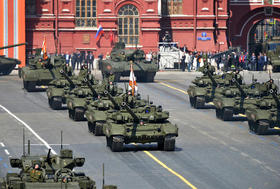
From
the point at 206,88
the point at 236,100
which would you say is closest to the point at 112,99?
the point at 236,100

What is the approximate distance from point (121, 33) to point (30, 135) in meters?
39.1

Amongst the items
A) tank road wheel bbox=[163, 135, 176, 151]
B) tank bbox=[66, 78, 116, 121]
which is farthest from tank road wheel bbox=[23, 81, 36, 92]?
tank road wheel bbox=[163, 135, 176, 151]

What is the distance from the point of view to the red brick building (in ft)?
242

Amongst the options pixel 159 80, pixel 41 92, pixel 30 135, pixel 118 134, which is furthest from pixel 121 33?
pixel 118 134

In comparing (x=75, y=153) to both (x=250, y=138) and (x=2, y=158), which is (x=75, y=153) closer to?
(x=2, y=158)

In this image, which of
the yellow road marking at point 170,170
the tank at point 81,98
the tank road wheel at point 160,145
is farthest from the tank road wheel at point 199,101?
the yellow road marking at point 170,170

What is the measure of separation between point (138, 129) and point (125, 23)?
1702 inches

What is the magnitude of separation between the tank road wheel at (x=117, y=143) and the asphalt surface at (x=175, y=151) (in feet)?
0.71

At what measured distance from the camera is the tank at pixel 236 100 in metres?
40.5

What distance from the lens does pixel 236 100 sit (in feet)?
135

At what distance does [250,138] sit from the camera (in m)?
35.8

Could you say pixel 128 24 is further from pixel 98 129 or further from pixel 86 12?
pixel 98 129

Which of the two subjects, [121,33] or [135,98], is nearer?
[135,98]

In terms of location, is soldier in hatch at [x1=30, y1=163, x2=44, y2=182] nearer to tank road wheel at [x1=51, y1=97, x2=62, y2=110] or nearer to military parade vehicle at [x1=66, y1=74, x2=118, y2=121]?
military parade vehicle at [x1=66, y1=74, x2=118, y2=121]
